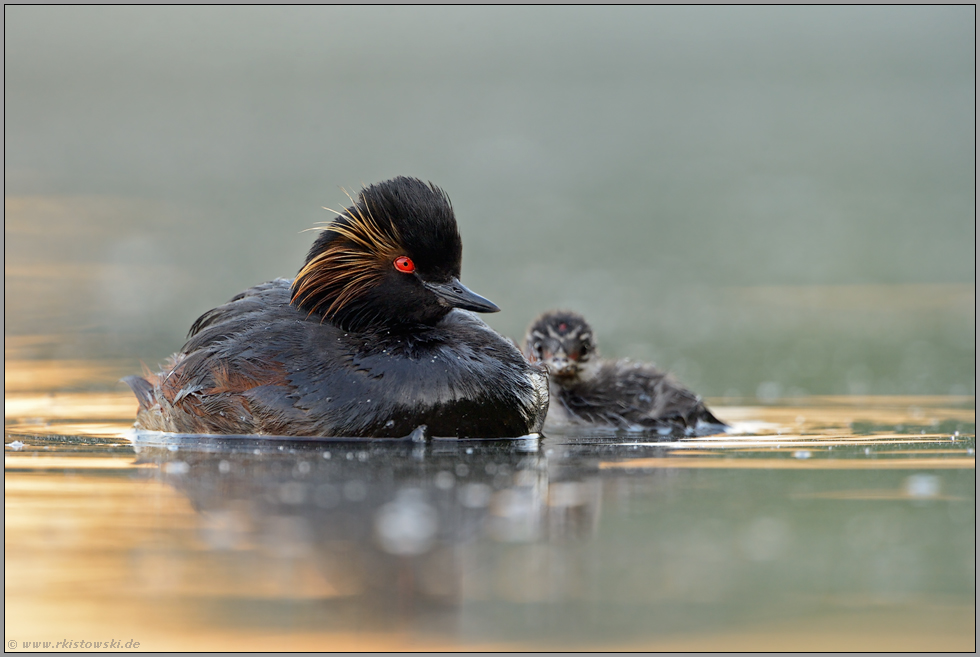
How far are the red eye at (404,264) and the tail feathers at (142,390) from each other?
173 centimetres

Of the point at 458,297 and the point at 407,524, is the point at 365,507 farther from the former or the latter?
the point at 458,297

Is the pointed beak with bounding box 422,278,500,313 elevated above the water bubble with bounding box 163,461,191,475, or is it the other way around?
the pointed beak with bounding box 422,278,500,313

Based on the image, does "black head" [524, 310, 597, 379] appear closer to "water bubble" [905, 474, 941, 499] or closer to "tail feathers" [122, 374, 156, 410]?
"tail feathers" [122, 374, 156, 410]

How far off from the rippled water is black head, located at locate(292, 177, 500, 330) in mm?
785

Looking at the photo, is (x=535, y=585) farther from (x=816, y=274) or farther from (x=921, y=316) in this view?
(x=816, y=274)

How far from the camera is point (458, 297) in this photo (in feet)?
21.0

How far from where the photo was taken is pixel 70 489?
494 cm

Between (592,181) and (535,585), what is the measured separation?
1435 cm

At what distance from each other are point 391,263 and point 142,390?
1.87 metres

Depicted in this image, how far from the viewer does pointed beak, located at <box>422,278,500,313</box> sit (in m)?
6.32

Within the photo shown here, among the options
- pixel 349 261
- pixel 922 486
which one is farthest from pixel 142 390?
pixel 922 486

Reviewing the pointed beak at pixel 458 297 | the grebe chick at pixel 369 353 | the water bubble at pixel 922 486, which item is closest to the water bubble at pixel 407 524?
the grebe chick at pixel 369 353

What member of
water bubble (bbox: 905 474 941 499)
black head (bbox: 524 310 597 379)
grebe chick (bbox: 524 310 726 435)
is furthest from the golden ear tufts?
water bubble (bbox: 905 474 941 499)

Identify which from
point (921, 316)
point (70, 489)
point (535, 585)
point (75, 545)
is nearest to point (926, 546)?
point (535, 585)
